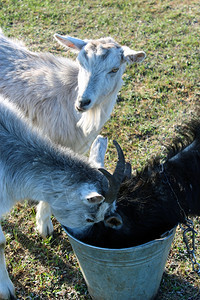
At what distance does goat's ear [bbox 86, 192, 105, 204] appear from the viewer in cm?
292

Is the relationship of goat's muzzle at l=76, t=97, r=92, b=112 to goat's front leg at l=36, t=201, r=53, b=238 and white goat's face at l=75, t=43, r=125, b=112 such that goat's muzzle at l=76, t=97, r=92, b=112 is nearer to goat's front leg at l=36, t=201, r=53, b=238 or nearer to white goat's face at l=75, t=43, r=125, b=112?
white goat's face at l=75, t=43, r=125, b=112

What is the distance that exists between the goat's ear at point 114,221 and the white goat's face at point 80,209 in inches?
2.7

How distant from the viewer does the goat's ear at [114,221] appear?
10.3 ft

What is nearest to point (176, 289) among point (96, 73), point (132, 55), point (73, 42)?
point (96, 73)

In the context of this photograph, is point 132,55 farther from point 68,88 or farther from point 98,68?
point 68,88

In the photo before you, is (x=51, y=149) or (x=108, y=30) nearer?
(x=51, y=149)

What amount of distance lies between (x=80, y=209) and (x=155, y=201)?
80cm

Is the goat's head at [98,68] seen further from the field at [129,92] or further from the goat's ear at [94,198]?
the goat's ear at [94,198]

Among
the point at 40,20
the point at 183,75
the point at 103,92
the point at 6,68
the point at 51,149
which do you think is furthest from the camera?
the point at 40,20

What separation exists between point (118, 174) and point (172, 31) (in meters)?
6.69

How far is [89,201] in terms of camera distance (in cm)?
301

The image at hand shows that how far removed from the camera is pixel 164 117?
6.41 meters

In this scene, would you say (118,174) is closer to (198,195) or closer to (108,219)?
(108,219)

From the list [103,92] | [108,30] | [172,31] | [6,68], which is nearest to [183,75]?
[172,31]
